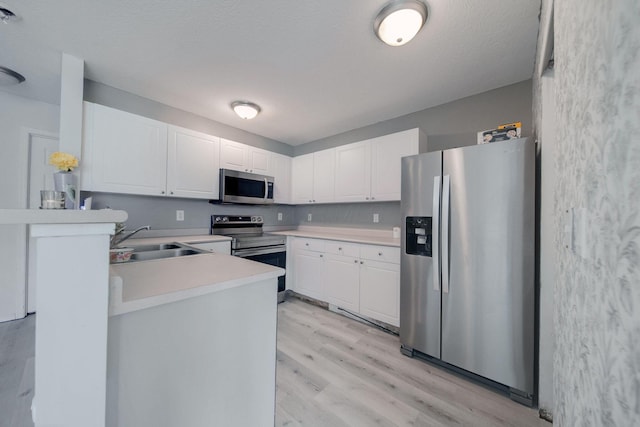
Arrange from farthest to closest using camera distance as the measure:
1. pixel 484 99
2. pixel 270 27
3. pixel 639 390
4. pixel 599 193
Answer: pixel 484 99, pixel 270 27, pixel 599 193, pixel 639 390

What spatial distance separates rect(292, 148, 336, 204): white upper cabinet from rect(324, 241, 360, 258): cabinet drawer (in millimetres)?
723

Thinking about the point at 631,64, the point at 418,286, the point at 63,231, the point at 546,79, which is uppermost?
the point at 546,79

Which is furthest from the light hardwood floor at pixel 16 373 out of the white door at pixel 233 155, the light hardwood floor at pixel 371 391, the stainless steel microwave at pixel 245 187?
the white door at pixel 233 155

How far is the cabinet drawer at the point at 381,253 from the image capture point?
2.21m

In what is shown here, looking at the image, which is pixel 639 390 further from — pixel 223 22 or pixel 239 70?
pixel 239 70

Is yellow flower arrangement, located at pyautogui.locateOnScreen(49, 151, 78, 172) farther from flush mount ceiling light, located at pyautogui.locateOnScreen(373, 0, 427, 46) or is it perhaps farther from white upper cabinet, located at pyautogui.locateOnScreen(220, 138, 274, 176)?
flush mount ceiling light, located at pyautogui.locateOnScreen(373, 0, 427, 46)

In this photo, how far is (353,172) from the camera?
293 centimetres

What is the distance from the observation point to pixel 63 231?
1.72ft

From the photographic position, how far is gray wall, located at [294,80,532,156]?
2.06 meters

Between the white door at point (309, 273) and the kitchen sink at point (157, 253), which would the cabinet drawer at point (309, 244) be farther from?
the kitchen sink at point (157, 253)

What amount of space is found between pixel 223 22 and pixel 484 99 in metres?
2.43

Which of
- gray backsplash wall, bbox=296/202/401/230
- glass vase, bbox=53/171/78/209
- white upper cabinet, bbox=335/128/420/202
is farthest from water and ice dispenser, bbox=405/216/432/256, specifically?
glass vase, bbox=53/171/78/209

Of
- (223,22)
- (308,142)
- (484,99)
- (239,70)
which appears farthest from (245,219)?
(484,99)

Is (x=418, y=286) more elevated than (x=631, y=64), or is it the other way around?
(x=631, y=64)
